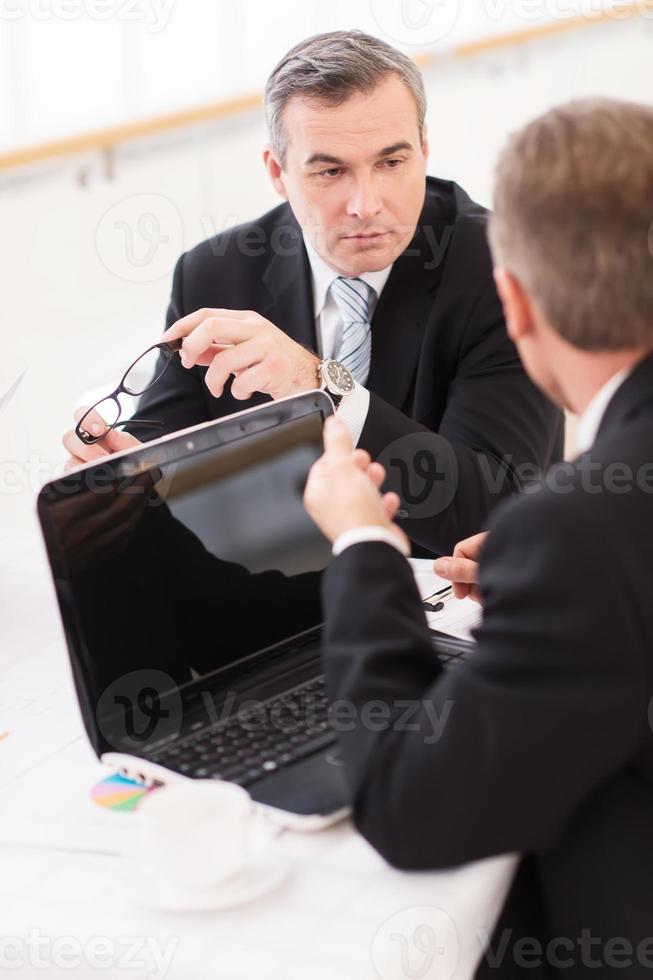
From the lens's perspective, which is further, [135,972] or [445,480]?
[445,480]

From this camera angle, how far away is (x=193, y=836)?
0.87 meters

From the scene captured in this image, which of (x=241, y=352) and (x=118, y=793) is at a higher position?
(x=241, y=352)

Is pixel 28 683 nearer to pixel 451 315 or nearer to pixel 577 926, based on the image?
pixel 577 926

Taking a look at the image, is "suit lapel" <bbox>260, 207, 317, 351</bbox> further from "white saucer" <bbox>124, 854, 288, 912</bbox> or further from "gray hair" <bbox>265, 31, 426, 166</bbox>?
"white saucer" <bbox>124, 854, 288, 912</bbox>

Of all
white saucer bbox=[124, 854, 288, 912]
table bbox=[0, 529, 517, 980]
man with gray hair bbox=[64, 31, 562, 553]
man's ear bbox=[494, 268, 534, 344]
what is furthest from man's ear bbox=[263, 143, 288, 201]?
white saucer bbox=[124, 854, 288, 912]

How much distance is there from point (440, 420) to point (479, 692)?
3.69 ft

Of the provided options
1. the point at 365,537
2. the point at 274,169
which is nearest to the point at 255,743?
the point at 365,537

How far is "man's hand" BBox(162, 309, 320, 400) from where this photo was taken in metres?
1.44

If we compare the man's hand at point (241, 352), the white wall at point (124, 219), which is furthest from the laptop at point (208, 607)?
the white wall at point (124, 219)

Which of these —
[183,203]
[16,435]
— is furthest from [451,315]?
[183,203]

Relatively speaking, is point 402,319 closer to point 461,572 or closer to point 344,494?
point 461,572

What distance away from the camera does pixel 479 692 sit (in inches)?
33.0

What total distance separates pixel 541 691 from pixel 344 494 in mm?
265

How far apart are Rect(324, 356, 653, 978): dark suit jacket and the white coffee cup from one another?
0.09m
